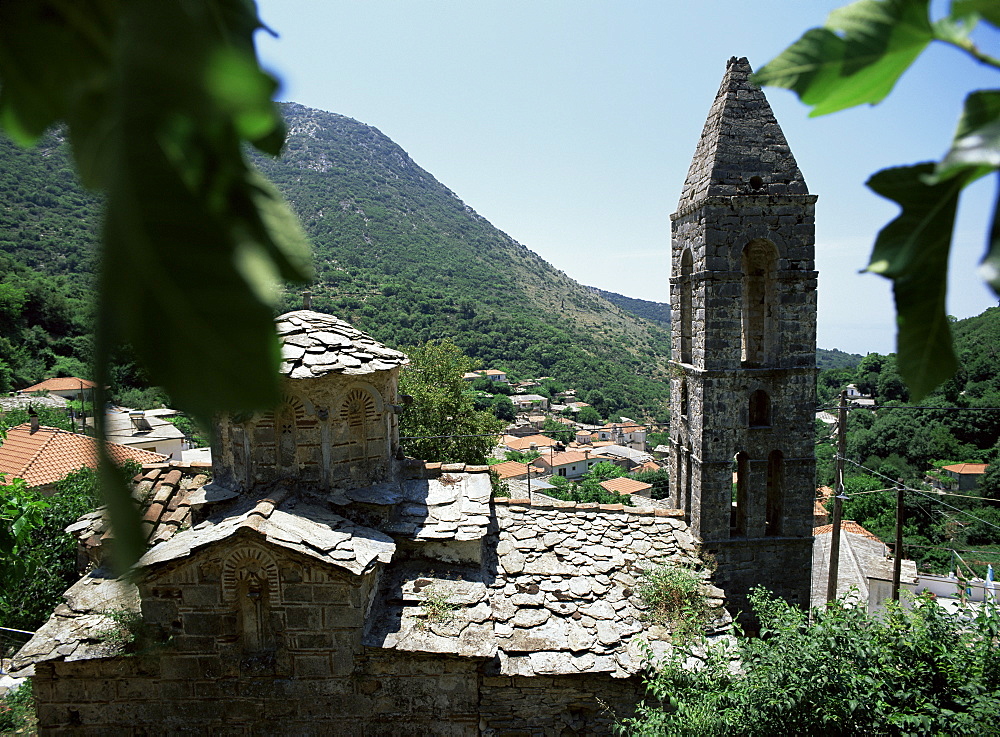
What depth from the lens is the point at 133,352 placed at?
33 cm

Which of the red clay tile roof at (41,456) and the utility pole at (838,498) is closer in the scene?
the utility pole at (838,498)

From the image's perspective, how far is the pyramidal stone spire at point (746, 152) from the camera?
8266mm

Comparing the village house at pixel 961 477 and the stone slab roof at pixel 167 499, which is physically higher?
the stone slab roof at pixel 167 499

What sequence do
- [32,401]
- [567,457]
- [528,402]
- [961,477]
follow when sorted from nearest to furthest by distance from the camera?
[32,401]
[961,477]
[567,457]
[528,402]

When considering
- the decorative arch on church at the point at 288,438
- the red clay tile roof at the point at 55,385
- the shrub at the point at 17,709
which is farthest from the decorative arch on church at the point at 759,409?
the red clay tile roof at the point at 55,385

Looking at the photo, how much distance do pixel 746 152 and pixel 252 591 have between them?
8698 mm

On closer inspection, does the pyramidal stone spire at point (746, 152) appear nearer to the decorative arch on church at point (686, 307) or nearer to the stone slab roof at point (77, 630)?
the decorative arch on church at point (686, 307)

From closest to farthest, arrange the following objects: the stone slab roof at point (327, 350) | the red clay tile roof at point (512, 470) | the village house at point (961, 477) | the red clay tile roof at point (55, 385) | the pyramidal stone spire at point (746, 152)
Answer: the stone slab roof at point (327, 350) → the pyramidal stone spire at point (746, 152) → the red clay tile roof at point (512, 470) → the red clay tile roof at point (55, 385) → the village house at point (961, 477)

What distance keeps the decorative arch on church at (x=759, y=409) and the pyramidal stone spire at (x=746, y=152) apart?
10.1 ft

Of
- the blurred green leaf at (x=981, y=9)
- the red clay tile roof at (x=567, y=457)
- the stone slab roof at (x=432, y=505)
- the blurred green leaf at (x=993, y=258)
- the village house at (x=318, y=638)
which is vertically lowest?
the red clay tile roof at (x=567, y=457)

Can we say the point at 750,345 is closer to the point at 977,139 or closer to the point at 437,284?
the point at 977,139

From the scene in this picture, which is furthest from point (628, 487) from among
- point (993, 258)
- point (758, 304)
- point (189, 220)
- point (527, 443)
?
point (189, 220)

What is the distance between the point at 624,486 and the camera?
26.8 m

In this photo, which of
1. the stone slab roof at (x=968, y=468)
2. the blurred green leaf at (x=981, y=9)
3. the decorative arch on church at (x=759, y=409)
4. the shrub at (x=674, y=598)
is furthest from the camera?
the stone slab roof at (x=968, y=468)
